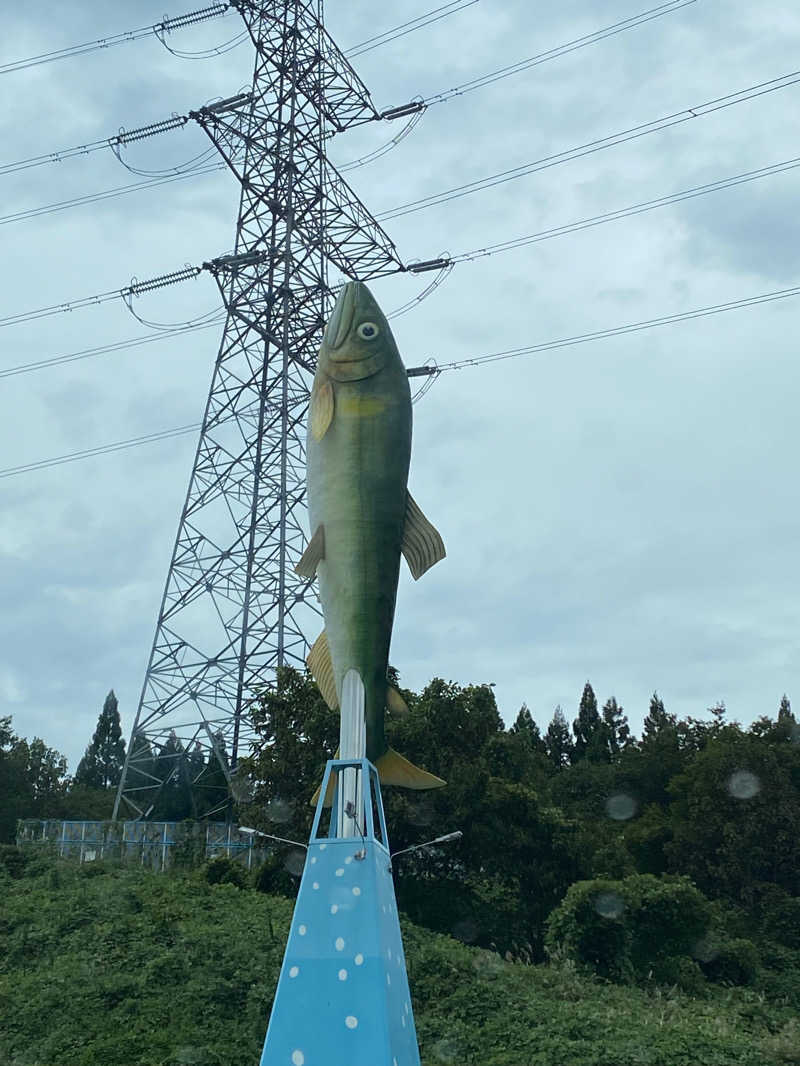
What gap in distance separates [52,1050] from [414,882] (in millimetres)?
12372

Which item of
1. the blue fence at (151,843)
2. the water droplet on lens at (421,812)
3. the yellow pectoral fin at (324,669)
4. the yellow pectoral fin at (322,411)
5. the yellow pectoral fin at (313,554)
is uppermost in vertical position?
the yellow pectoral fin at (322,411)

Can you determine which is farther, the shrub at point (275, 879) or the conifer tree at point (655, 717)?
the conifer tree at point (655, 717)

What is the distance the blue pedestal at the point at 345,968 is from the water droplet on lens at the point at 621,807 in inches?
1582

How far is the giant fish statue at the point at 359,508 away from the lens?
37.1 ft

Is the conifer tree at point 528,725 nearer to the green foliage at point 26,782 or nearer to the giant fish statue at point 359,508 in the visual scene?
the green foliage at point 26,782

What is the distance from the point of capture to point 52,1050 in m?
16.5

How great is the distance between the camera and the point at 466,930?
27.2 metres

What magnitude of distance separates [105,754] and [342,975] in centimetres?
6421

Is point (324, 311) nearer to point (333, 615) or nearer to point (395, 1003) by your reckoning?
point (333, 615)

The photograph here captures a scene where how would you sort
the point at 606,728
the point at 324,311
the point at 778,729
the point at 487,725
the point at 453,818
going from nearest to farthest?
the point at 453,818
the point at 487,725
the point at 324,311
the point at 778,729
the point at 606,728

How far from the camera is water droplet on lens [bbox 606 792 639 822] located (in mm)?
48938

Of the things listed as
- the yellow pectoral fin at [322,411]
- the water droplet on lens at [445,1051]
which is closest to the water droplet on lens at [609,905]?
the water droplet on lens at [445,1051]

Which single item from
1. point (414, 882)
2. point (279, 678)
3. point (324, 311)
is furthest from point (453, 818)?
point (324, 311)

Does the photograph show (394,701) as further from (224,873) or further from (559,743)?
(559,743)
